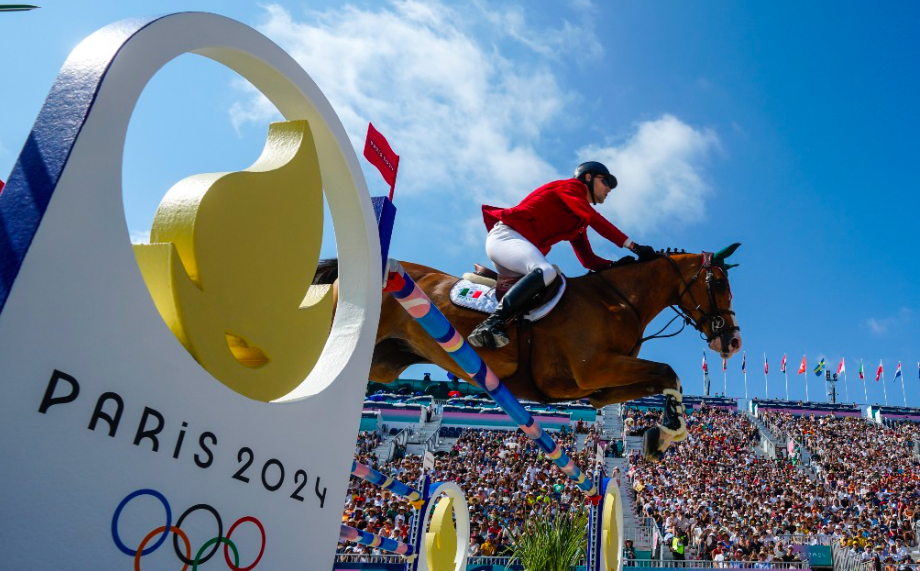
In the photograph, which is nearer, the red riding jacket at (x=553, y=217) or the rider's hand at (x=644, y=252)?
the red riding jacket at (x=553, y=217)

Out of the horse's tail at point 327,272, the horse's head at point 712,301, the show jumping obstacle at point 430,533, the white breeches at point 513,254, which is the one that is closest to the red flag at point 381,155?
the horse's tail at point 327,272

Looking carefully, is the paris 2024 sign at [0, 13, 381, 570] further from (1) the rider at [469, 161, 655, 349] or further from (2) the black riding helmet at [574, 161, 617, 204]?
(2) the black riding helmet at [574, 161, 617, 204]

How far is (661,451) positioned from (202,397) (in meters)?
3.08

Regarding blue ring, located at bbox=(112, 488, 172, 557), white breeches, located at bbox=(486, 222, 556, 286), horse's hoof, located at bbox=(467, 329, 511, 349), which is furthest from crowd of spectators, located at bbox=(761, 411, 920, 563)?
blue ring, located at bbox=(112, 488, 172, 557)

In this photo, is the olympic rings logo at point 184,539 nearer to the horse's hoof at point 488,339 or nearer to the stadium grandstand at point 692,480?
the horse's hoof at point 488,339

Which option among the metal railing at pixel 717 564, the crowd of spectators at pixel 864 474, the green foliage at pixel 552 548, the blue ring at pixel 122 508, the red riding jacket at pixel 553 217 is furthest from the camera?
the crowd of spectators at pixel 864 474

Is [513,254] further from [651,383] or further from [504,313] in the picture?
[651,383]

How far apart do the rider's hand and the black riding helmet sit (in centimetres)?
43

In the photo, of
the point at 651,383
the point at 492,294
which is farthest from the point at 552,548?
the point at 492,294

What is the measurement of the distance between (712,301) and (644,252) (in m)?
0.49

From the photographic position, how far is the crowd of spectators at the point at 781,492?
39.9 feet

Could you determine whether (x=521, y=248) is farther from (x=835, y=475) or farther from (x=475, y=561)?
(x=835, y=475)

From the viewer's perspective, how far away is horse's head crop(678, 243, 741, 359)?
4.00 meters

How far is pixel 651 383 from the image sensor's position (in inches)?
143
